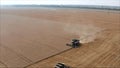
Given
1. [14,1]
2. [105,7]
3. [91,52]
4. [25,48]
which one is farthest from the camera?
[14,1]

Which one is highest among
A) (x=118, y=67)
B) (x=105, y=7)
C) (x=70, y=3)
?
(x=70, y=3)

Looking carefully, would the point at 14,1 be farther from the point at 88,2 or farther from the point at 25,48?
the point at 25,48

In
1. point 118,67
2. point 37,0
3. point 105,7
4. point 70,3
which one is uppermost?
point 37,0

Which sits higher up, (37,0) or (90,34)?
(37,0)

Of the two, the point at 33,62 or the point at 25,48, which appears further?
the point at 25,48

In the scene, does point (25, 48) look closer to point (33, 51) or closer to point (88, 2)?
point (33, 51)

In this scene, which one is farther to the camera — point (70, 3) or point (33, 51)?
point (70, 3)

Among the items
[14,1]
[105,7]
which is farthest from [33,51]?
[14,1]

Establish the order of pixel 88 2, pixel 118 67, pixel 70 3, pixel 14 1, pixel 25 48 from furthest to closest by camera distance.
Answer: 1. pixel 14 1
2. pixel 70 3
3. pixel 88 2
4. pixel 25 48
5. pixel 118 67

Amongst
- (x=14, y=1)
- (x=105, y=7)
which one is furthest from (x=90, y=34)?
(x=14, y=1)
